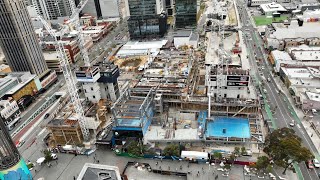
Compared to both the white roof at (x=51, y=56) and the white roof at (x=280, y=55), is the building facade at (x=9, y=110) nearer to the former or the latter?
the white roof at (x=51, y=56)

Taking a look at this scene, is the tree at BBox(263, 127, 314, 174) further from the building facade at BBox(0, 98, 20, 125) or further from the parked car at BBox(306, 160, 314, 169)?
the building facade at BBox(0, 98, 20, 125)

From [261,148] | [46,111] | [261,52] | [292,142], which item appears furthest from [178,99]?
[261,52]

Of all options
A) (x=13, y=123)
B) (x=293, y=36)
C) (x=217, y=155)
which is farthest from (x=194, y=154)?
(x=293, y=36)

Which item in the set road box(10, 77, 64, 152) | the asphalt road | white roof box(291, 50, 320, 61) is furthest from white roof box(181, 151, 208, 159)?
white roof box(291, 50, 320, 61)

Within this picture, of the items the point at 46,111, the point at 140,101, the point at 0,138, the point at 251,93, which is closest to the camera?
the point at 0,138

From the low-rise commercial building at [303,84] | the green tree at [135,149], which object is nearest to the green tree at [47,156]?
the green tree at [135,149]

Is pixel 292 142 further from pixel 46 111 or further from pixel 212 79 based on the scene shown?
pixel 46 111

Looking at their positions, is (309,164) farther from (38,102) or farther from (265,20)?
(265,20)
